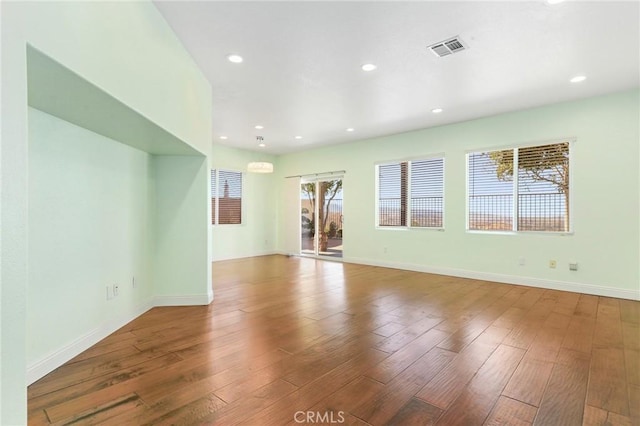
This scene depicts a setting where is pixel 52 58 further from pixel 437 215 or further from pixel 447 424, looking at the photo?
pixel 437 215

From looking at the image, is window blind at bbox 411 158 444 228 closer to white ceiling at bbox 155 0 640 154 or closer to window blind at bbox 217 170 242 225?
white ceiling at bbox 155 0 640 154

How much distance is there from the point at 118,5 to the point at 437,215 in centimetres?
554

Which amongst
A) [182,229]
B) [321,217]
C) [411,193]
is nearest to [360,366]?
[182,229]

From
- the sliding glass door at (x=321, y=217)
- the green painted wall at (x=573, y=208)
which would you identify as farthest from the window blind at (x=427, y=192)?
the sliding glass door at (x=321, y=217)

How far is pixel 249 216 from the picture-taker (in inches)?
318

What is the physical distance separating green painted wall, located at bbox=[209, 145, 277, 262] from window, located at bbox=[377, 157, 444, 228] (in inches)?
131

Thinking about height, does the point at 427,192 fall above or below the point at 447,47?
below

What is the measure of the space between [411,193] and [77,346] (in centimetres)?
564

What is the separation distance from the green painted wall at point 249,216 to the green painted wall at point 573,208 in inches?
123

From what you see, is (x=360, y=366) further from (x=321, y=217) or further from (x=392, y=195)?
(x=321, y=217)

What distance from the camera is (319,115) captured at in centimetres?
513

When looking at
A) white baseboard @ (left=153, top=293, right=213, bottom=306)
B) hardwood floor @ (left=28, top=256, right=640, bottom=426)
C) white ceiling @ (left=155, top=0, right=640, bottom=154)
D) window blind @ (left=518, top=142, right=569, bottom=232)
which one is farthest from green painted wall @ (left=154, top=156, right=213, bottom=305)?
window blind @ (left=518, top=142, right=569, bottom=232)

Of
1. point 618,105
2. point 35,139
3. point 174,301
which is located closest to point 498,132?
point 618,105

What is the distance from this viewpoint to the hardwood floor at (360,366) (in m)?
1.74
